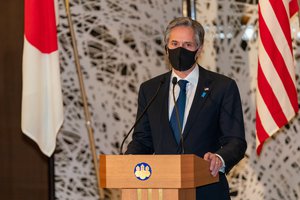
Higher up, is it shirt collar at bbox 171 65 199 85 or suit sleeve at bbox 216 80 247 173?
shirt collar at bbox 171 65 199 85

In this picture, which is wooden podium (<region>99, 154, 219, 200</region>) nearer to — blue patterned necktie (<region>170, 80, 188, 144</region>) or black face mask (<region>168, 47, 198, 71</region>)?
blue patterned necktie (<region>170, 80, 188, 144</region>)

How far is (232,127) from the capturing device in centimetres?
315

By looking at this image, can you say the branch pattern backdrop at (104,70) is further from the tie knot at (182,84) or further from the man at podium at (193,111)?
the tie knot at (182,84)

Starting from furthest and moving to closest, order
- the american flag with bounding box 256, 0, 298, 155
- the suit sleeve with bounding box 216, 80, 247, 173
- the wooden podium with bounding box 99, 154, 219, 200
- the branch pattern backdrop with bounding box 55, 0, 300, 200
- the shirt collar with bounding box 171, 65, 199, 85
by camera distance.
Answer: the branch pattern backdrop with bounding box 55, 0, 300, 200 → the american flag with bounding box 256, 0, 298, 155 → the shirt collar with bounding box 171, 65, 199, 85 → the suit sleeve with bounding box 216, 80, 247, 173 → the wooden podium with bounding box 99, 154, 219, 200

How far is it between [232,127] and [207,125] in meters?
0.13

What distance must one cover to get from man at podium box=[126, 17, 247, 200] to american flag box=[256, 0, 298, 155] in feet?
4.33

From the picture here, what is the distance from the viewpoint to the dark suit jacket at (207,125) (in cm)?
316

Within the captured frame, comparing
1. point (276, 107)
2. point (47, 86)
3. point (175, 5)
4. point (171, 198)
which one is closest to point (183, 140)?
point (171, 198)

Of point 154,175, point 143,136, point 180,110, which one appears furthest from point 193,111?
point 154,175

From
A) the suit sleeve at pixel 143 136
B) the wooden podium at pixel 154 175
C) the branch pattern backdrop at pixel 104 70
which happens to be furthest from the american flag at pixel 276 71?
the wooden podium at pixel 154 175

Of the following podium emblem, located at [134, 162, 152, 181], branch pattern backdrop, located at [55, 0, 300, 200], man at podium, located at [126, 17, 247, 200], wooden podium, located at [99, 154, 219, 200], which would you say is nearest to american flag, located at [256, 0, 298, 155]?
branch pattern backdrop, located at [55, 0, 300, 200]

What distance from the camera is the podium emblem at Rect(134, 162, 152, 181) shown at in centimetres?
265

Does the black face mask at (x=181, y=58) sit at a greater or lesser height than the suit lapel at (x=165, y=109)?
greater

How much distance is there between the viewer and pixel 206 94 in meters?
3.21
